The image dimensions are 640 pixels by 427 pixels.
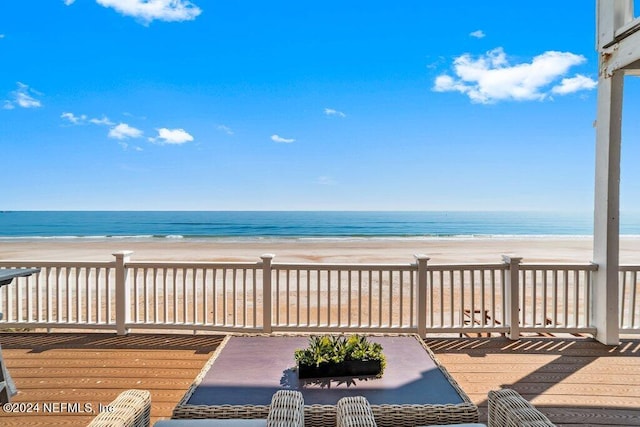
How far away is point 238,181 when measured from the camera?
4256 centimetres

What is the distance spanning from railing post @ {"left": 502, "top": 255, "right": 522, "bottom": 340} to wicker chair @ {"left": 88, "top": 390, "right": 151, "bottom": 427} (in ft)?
11.8

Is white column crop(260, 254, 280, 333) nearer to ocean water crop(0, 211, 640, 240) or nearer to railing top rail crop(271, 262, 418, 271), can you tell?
railing top rail crop(271, 262, 418, 271)

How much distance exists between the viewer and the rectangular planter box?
202 centimetres

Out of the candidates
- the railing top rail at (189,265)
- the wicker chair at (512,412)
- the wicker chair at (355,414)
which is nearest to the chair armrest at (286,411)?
the wicker chair at (355,414)

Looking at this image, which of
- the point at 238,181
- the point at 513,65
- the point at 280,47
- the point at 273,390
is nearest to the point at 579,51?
the point at 513,65

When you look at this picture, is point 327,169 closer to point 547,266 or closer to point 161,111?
point 161,111

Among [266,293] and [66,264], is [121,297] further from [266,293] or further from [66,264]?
[266,293]

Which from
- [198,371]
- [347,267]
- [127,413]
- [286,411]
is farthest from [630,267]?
Answer: [127,413]

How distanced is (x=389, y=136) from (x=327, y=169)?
984 centimetres

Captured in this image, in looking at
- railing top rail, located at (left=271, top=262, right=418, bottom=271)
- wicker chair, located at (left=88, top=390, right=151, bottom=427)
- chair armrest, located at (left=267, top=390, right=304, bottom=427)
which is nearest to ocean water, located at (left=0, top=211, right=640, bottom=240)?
railing top rail, located at (left=271, top=262, right=418, bottom=271)

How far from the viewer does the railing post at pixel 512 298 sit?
3867mm

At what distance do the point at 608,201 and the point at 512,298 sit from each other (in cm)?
135

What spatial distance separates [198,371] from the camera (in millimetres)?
3094

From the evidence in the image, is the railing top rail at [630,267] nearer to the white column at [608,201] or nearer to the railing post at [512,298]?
the white column at [608,201]
